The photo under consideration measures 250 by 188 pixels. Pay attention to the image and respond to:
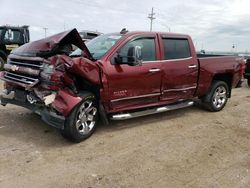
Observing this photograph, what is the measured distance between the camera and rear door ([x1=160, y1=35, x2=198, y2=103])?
6.14 m

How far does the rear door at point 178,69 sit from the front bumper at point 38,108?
2393 millimetres

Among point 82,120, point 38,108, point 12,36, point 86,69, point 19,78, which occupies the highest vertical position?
point 12,36

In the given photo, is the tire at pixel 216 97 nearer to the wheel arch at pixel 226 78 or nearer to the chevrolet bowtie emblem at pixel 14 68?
the wheel arch at pixel 226 78

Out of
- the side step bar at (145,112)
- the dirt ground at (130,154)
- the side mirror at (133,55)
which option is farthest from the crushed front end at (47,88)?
the side mirror at (133,55)

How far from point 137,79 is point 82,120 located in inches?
52.0

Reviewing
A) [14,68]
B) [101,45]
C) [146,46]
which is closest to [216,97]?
[146,46]

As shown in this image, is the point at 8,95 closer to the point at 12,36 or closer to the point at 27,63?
the point at 27,63

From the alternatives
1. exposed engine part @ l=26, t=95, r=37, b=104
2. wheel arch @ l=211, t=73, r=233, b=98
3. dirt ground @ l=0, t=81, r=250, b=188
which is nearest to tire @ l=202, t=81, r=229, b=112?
wheel arch @ l=211, t=73, r=233, b=98

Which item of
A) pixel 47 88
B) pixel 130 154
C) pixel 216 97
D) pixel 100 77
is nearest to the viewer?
pixel 130 154

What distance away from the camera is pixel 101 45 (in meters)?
5.76

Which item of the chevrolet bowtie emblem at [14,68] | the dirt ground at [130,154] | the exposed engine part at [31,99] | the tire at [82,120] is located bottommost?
the dirt ground at [130,154]

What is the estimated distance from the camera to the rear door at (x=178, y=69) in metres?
6.14

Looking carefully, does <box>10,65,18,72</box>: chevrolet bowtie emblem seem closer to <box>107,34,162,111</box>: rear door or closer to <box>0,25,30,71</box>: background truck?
<box>107,34,162,111</box>: rear door

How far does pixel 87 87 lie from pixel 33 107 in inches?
38.0
